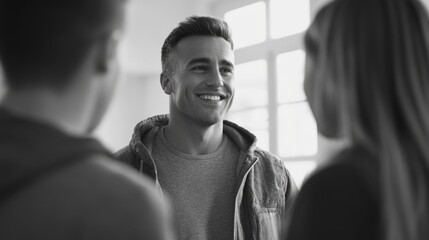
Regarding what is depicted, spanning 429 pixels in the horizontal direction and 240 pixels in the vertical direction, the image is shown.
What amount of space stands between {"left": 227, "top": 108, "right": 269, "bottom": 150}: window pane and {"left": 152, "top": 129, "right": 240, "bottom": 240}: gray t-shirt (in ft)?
7.94

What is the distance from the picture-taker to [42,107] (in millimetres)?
650

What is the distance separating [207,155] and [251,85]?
2693 millimetres

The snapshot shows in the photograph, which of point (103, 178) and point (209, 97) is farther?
point (209, 97)

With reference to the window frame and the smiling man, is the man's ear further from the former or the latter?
the window frame

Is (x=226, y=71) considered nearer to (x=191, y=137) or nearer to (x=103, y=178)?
(x=191, y=137)

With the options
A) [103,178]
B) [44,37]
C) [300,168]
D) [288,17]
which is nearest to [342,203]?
[103,178]

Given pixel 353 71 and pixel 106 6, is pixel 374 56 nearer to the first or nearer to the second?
pixel 353 71

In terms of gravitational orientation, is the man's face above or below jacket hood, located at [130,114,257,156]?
above

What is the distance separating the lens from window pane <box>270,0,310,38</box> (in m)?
4.26

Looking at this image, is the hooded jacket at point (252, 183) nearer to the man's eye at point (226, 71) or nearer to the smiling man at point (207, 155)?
the smiling man at point (207, 155)

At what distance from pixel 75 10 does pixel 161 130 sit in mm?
1503

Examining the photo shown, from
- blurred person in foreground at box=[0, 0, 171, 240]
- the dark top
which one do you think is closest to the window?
the dark top

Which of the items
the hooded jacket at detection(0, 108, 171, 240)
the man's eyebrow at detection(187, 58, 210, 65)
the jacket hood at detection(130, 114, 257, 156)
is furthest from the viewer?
the man's eyebrow at detection(187, 58, 210, 65)

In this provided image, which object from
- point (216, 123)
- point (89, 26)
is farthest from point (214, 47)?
point (89, 26)
